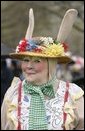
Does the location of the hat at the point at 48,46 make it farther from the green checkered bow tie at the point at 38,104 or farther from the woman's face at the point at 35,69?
the green checkered bow tie at the point at 38,104

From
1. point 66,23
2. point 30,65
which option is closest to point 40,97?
point 30,65

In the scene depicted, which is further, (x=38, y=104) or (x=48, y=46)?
(x=48, y=46)

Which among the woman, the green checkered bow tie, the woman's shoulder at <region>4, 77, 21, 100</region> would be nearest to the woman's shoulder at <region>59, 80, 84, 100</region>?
the woman

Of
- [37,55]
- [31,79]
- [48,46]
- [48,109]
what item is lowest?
[48,109]

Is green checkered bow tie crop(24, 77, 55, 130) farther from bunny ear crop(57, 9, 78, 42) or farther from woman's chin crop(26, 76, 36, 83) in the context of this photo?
bunny ear crop(57, 9, 78, 42)

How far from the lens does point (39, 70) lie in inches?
253

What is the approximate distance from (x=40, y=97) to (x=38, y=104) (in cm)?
7

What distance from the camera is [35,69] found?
642 cm

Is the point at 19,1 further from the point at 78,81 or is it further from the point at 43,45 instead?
the point at 43,45

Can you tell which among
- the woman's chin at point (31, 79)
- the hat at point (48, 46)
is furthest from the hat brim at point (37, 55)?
the woman's chin at point (31, 79)

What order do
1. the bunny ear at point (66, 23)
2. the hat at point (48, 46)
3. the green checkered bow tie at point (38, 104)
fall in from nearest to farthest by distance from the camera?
1. the green checkered bow tie at point (38, 104)
2. the hat at point (48, 46)
3. the bunny ear at point (66, 23)

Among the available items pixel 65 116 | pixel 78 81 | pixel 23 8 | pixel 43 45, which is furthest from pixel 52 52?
pixel 23 8

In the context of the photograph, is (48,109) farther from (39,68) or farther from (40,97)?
(39,68)

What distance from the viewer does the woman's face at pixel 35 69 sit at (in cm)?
641
